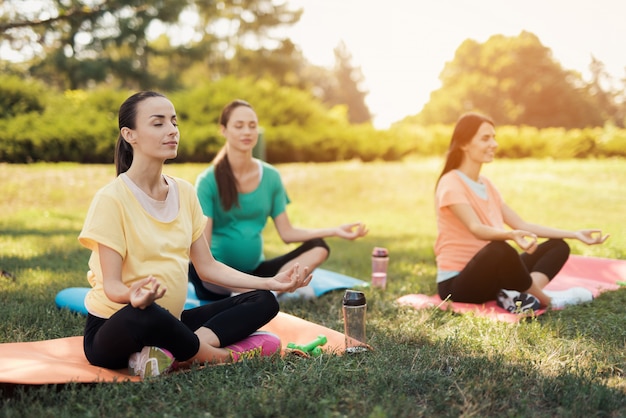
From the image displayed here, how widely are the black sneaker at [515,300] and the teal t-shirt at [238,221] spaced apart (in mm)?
1866

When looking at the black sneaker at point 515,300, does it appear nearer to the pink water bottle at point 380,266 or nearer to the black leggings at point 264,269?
the pink water bottle at point 380,266

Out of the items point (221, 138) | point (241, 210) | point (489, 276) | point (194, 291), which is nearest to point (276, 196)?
point (241, 210)

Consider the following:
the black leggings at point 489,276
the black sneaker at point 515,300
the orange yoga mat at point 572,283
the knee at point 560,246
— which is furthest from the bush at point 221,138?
the black sneaker at point 515,300

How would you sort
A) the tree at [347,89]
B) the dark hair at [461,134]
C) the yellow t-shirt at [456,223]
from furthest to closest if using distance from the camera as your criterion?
the tree at [347,89], the dark hair at [461,134], the yellow t-shirt at [456,223]

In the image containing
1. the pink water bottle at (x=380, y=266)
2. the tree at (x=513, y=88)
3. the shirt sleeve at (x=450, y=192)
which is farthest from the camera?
the tree at (x=513, y=88)

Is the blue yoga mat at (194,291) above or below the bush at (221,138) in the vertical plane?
below

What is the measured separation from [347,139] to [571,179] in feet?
19.1

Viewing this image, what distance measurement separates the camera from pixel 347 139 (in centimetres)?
1741

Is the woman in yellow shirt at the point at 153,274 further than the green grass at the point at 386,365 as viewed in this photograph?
Yes

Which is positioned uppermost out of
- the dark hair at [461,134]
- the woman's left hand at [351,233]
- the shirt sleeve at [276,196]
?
the dark hair at [461,134]

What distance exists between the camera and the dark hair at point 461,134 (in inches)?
194

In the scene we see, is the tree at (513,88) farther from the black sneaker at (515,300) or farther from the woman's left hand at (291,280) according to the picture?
the woman's left hand at (291,280)

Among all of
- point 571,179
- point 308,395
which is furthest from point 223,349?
point 571,179

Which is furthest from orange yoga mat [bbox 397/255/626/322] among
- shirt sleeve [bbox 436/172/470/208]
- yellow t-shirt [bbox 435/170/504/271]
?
shirt sleeve [bbox 436/172/470/208]
